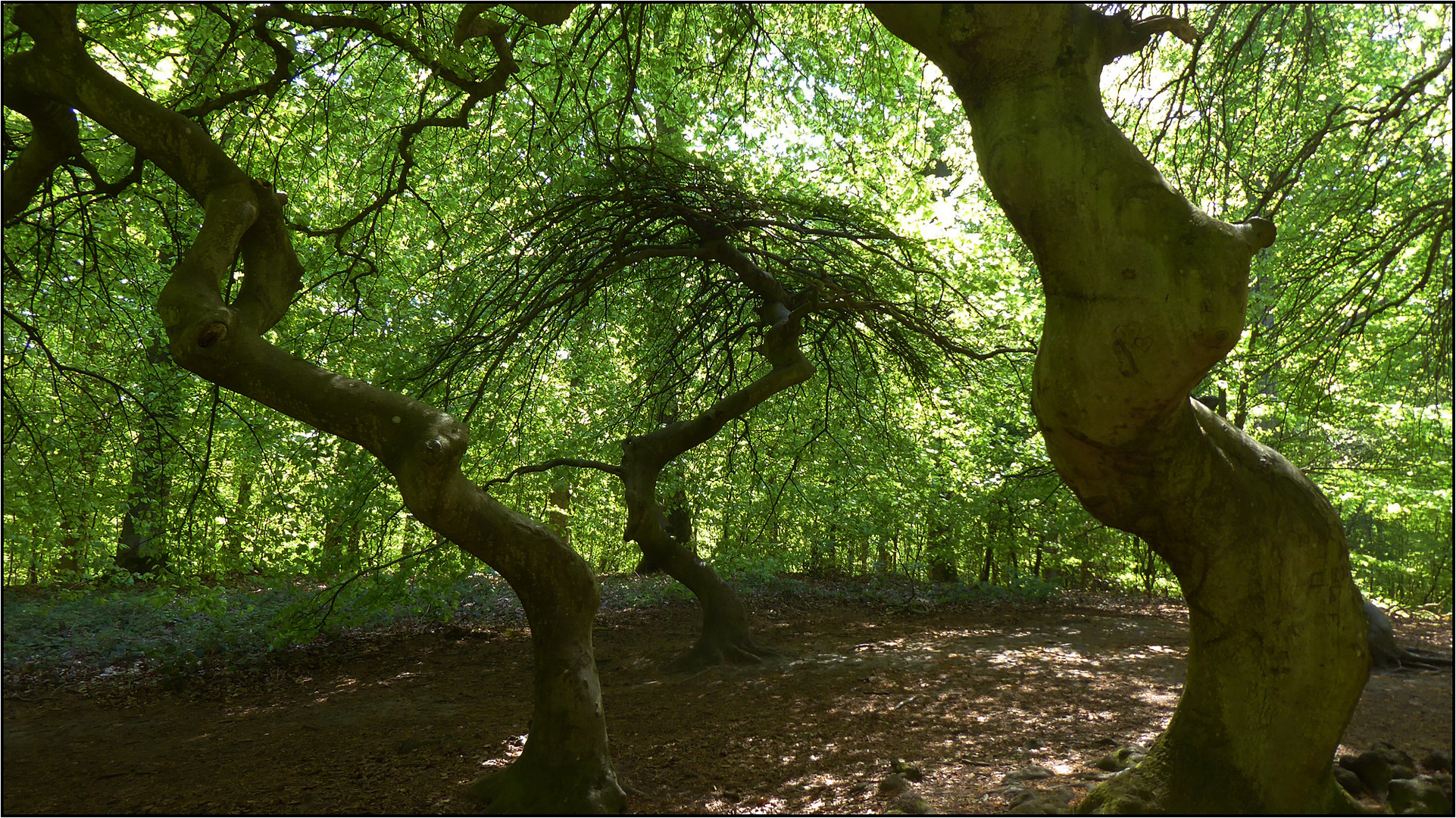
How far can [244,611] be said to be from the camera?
336 inches

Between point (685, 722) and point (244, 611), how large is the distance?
614 cm

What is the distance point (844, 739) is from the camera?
4.63 m

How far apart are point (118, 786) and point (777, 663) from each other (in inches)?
189

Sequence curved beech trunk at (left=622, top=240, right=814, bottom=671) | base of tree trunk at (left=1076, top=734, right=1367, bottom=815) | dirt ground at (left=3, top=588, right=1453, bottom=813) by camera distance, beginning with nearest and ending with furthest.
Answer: base of tree trunk at (left=1076, top=734, right=1367, bottom=815) < dirt ground at (left=3, top=588, right=1453, bottom=813) < curved beech trunk at (left=622, top=240, right=814, bottom=671)

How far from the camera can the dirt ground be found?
13.2ft

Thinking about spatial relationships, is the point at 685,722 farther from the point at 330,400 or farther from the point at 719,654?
the point at 330,400

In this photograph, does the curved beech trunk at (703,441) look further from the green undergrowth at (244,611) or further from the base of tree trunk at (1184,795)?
the base of tree trunk at (1184,795)

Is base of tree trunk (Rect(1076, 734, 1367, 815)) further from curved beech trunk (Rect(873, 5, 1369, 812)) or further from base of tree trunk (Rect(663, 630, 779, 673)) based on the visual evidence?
base of tree trunk (Rect(663, 630, 779, 673))

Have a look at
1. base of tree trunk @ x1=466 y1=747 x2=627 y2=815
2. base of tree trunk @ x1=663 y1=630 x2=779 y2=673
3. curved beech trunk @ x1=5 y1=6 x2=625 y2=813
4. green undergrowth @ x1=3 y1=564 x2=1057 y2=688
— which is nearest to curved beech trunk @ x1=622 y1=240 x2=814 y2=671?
base of tree trunk @ x1=663 y1=630 x2=779 y2=673

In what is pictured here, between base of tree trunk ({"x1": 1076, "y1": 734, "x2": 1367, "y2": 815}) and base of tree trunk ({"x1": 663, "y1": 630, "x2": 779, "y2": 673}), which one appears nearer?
base of tree trunk ({"x1": 1076, "y1": 734, "x2": 1367, "y2": 815})

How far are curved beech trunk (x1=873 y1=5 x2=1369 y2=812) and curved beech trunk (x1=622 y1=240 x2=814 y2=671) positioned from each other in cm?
346

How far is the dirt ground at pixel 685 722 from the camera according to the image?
4035mm

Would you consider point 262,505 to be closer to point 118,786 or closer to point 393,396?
point 118,786

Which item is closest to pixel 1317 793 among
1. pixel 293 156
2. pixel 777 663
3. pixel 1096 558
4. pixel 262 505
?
pixel 777 663
